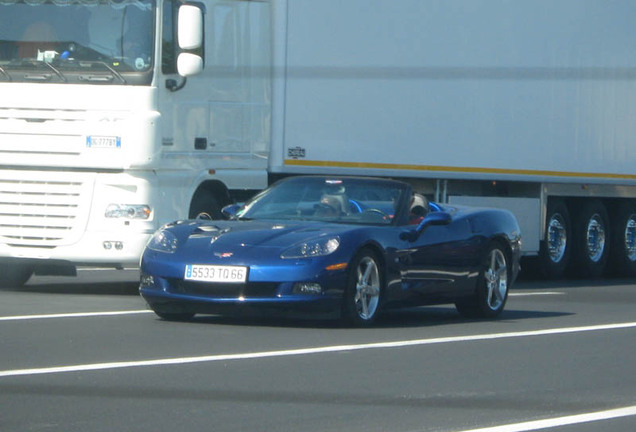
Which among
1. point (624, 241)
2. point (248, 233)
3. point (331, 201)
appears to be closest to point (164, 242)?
point (248, 233)

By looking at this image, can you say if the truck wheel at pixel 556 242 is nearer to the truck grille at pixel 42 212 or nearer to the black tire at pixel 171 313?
the truck grille at pixel 42 212

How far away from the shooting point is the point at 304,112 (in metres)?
16.9

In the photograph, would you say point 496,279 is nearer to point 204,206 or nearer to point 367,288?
point 367,288

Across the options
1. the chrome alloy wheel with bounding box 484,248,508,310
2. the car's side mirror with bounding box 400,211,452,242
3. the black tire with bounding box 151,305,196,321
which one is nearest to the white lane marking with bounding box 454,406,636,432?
the car's side mirror with bounding box 400,211,452,242

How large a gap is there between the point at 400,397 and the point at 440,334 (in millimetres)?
3530

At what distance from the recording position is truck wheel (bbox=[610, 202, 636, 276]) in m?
21.9

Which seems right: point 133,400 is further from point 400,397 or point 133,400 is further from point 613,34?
point 613,34

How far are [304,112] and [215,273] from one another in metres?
5.91

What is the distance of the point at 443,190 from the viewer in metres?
19.0

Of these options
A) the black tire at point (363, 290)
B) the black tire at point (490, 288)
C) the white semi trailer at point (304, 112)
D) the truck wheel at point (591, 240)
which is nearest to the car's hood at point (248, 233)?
the black tire at point (363, 290)

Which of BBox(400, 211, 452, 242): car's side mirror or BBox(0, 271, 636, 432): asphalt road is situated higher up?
BBox(400, 211, 452, 242): car's side mirror

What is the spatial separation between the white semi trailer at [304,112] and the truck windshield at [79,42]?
16 mm

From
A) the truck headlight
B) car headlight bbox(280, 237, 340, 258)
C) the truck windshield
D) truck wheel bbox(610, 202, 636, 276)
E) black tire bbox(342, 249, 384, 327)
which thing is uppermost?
the truck windshield

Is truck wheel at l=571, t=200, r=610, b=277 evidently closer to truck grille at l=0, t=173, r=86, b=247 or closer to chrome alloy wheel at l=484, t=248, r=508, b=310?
chrome alloy wheel at l=484, t=248, r=508, b=310
